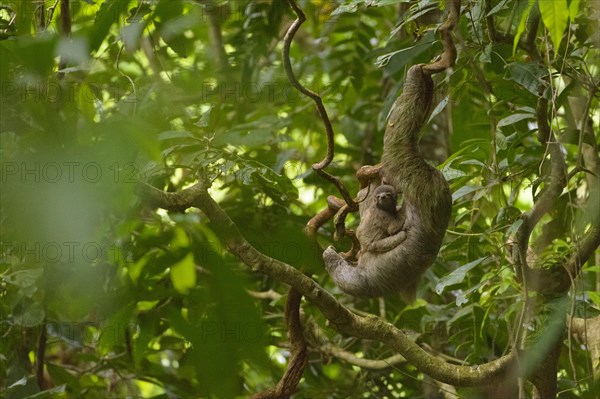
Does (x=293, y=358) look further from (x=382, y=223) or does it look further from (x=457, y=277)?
Result: (x=457, y=277)

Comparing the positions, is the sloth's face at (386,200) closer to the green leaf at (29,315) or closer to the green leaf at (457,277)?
the green leaf at (457,277)

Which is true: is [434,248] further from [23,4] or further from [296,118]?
[296,118]

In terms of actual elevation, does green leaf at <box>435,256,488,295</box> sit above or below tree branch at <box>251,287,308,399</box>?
below

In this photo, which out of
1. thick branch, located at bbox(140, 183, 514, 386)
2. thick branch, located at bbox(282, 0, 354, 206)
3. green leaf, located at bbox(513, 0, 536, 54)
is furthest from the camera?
thick branch, located at bbox(282, 0, 354, 206)

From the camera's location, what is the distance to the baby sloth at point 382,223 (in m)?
3.59

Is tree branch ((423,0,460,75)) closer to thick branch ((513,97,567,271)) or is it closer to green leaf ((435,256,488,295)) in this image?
thick branch ((513,97,567,271))

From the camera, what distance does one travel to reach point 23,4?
8.95 ft

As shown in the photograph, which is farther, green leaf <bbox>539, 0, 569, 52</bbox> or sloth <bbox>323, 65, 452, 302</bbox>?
sloth <bbox>323, 65, 452, 302</bbox>

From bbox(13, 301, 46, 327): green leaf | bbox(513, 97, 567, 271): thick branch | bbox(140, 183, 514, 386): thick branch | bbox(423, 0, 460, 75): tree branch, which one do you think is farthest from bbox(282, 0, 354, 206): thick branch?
bbox(13, 301, 46, 327): green leaf

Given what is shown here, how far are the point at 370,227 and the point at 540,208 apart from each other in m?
0.84

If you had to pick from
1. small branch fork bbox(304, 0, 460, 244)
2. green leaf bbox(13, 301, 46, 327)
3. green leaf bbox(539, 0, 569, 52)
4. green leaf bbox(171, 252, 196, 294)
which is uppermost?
green leaf bbox(171, 252, 196, 294)

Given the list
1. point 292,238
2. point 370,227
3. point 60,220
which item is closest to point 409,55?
point 370,227

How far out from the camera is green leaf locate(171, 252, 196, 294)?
100 cm

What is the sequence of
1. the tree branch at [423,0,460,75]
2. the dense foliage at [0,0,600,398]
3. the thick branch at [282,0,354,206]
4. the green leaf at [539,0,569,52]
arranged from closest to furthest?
the dense foliage at [0,0,600,398] < the green leaf at [539,0,569,52] < the thick branch at [282,0,354,206] < the tree branch at [423,0,460,75]
